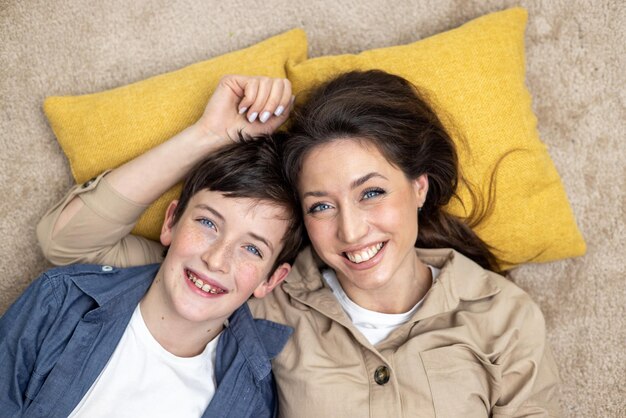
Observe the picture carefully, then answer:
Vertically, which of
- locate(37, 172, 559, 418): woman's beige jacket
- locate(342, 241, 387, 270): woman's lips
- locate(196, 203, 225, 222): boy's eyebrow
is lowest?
locate(37, 172, 559, 418): woman's beige jacket

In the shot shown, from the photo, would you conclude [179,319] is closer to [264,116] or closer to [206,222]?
[206,222]

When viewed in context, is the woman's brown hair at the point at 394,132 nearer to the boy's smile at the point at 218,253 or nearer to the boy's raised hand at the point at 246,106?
the boy's raised hand at the point at 246,106

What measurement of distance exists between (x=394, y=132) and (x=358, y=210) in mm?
269

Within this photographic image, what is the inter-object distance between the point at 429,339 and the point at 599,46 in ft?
3.91

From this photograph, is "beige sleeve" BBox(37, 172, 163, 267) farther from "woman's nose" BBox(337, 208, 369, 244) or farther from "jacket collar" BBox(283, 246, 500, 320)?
"woman's nose" BBox(337, 208, 369, 244)

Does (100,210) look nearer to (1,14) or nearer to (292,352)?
(292,352)

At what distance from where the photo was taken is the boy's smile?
5.46ft

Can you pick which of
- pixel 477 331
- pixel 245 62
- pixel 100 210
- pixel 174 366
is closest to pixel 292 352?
pixel 174 366

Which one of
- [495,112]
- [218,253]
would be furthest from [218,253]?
[495,112]

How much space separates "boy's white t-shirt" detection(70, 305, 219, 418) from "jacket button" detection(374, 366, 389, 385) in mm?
508

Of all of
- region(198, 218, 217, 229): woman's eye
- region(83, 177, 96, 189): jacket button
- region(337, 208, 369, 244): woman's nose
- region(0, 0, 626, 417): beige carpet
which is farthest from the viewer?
region(0, 0, 626, 417): beige carpet

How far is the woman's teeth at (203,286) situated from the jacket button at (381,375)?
19.7 inches

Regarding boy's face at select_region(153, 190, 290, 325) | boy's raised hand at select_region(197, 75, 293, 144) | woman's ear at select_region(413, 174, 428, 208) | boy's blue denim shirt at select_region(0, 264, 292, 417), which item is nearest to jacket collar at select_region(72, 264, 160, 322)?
boy's blue denim shirt at select_region(0, 264, 292, 417)

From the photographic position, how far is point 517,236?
1910 millimetres
